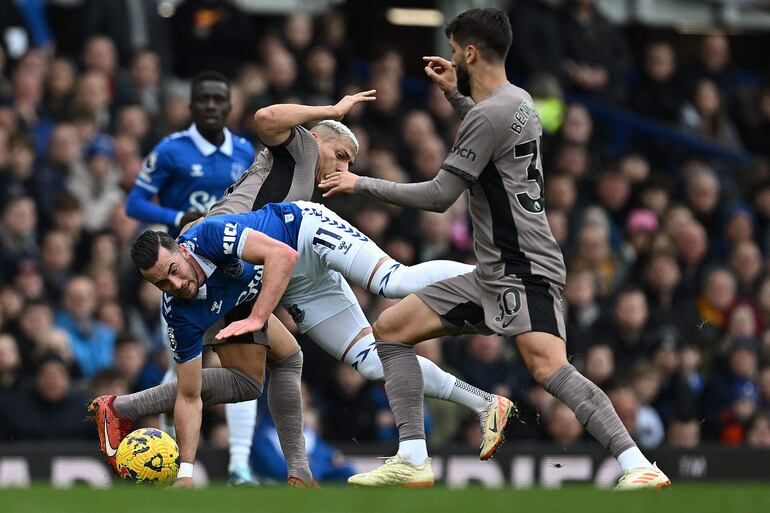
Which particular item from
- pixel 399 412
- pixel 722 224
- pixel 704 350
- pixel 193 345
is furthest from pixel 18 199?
pixel 722 224

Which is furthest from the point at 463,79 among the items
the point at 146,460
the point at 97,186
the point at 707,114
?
the point at 707,114

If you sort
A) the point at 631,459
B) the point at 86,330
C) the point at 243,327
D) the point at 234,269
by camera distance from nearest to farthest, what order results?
the point at 631,459
the point at 243,327
the point at 234,269
the point at 86,330

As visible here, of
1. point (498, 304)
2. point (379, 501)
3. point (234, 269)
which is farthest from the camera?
point (234, 269)

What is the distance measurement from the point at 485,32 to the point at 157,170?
10.3ft

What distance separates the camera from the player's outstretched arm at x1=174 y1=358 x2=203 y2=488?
9.08 meters

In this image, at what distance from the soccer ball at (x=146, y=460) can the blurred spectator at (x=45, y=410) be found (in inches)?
125

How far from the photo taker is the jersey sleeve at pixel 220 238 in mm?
8688

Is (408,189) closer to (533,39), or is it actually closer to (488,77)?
(488,77)

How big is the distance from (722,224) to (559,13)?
287 cm

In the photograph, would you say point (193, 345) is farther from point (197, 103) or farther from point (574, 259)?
point (574, 259)

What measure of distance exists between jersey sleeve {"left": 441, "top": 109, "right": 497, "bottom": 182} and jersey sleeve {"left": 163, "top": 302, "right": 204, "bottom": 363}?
5.64 feet

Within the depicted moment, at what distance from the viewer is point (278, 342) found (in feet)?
31.9

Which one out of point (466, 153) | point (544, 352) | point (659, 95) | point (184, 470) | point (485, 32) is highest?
point (659, 95)

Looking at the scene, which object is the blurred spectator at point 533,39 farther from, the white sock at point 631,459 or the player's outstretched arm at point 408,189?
the white sock at point 631,459
